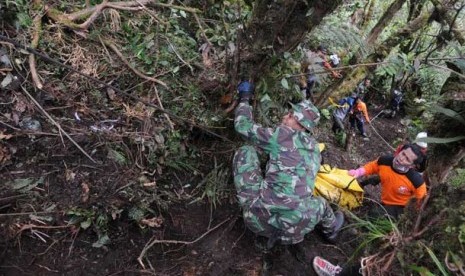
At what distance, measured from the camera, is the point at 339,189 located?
15.3ft

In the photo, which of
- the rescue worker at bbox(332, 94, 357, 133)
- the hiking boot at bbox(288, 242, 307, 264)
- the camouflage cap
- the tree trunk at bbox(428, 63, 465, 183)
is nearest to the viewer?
the camouflage cap

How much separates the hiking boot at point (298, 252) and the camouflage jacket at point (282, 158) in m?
0.69

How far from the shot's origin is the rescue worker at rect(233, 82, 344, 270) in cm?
368

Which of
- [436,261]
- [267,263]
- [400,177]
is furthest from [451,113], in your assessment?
[267,263]

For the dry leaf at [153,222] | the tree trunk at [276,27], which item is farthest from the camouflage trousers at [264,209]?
the tree trunk at [276,27]

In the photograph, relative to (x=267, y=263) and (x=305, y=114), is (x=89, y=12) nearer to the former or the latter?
(x=305, y=114)

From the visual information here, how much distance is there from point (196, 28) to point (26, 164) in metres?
2.37

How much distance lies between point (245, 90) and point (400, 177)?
7.00 ft

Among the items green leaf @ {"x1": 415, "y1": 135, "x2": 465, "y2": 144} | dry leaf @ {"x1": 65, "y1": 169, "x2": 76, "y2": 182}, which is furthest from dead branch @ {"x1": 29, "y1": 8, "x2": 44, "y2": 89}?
green leaf @ {"x1": 415, "y1": 135, "x2": 465, "y2": 144}

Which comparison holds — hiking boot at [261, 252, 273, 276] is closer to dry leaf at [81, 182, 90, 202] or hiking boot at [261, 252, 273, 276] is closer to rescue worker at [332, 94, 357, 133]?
dry leaf at [81, 182, 90, 202]

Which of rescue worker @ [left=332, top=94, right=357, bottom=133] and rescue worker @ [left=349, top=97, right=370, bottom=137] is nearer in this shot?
rescue worker @ [left=332, top=94, right=357, bottom=133]

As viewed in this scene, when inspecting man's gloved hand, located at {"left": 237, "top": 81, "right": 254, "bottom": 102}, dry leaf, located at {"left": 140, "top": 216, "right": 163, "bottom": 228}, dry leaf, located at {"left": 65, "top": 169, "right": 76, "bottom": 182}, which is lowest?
dry leaf, located at {"left": 140, "top": 216, "right": 163, "bottom": 228}

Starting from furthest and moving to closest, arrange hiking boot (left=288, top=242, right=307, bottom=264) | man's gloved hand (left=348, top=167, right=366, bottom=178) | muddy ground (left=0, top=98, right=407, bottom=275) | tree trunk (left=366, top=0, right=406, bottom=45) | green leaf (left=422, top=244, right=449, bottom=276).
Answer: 1. tree trunk (left=366, top=0, right=406, bottom=45)
2. man's gloved hand (left=348, top=167, right=366, bottom=178)
3. hiking boot (left=288, top=242, right=307, bottom=264)
4. muddy ground (left=0, top=98, right=407, bottom=275)
5. green leaf (left=422, top=244, right=449, bottom=276)

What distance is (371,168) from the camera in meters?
4.87
